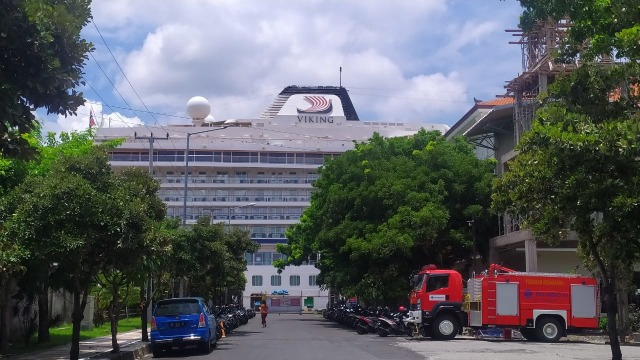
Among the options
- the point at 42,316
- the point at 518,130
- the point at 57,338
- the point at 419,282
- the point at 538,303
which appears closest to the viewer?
the point at 42,316

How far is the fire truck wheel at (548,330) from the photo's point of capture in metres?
28.3

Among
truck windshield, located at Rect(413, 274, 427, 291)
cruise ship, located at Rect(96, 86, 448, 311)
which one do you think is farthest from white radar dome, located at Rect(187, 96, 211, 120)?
truck windshield, located at Rect(413, 274, 427, 291)

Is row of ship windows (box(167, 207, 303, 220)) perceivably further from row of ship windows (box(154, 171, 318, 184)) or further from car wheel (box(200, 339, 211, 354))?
car wheel (box(200, 339, 211, 354))

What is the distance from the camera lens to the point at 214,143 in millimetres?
91812

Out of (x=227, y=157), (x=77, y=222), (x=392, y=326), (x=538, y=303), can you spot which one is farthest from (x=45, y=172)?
(x=227, y=157)

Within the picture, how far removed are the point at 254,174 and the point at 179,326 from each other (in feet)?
236

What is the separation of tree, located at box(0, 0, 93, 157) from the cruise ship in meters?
78.7

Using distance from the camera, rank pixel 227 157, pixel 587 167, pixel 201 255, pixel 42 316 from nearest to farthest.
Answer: pixel 587 167 < pixel 42 316 < pixel 201 255 < pixel 227 157

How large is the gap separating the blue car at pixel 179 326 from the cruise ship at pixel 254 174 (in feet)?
215

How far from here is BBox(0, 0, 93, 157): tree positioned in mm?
8977

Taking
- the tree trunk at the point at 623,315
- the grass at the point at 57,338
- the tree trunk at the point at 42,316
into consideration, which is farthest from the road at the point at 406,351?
the tree trunk at the point at 42,316

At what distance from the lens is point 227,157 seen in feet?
305

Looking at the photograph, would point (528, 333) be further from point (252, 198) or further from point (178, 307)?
point (252, 198)

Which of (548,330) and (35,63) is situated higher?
(35,63)
